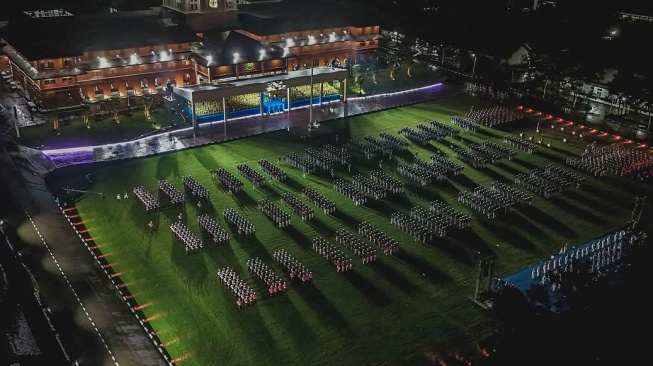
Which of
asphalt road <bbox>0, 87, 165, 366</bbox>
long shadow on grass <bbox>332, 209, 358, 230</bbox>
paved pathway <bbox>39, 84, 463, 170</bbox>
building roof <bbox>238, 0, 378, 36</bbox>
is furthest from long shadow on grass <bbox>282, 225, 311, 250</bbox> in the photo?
building roof <bbox>238, 0, 378, 36</bbox>

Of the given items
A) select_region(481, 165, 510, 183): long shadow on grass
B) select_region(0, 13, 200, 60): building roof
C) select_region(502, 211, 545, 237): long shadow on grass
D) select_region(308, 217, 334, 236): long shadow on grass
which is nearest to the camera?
select_region(308, 217, 334, 236): long shadow on grass

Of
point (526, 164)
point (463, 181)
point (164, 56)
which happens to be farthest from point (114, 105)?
point (526, 164)

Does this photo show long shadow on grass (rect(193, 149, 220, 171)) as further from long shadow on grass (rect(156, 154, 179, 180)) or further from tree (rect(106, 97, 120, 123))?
tree (rect(106, 97, 120, 123))

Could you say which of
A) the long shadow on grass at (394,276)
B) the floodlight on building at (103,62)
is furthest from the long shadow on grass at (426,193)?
the floodlight on building at (103,62)

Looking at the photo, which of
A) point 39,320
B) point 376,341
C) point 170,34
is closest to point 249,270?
point 376,341

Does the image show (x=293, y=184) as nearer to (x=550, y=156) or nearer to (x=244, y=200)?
(x=244, y=200)

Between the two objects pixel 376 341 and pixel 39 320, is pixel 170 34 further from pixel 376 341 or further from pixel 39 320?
pixel 376 341

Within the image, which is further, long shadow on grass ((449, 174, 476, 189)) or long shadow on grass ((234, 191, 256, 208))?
long shadow on grass ((449, 174, 476, 189))
